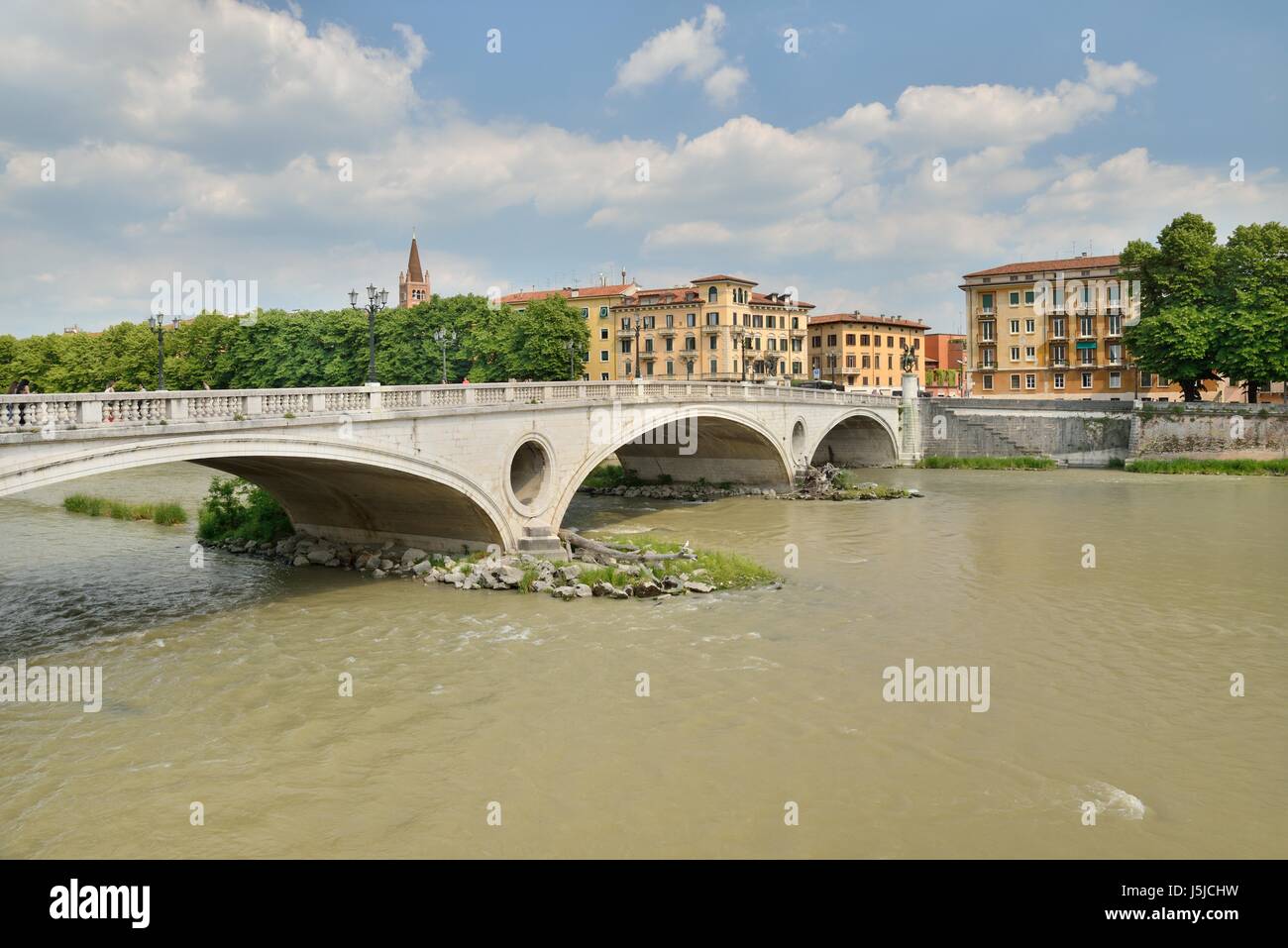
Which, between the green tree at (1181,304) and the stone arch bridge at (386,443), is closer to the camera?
the stone arch bridge at (386,443)

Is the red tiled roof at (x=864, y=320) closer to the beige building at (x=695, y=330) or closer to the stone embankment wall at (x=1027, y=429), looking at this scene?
the beige building at (x=695, y=330)

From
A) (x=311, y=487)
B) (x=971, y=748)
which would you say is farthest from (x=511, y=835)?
(x=311, y=487)

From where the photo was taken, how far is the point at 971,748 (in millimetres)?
11258

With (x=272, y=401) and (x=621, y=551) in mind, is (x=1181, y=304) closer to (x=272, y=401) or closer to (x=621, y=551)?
(x=621, y=551)

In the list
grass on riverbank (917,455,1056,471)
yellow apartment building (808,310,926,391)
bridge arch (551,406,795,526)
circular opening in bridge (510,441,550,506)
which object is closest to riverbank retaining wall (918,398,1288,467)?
grass on riverbank (917,455,1056,471)

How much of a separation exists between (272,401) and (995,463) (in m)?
40.9

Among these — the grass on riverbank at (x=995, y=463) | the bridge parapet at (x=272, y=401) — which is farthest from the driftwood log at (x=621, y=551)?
the grass on riverbank at (x=995, y=463)

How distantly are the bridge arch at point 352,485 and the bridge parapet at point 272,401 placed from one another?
1.59 ft

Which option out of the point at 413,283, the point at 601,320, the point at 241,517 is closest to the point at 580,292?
the point at 601,320

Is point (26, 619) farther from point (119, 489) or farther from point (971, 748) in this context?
point (119, 489)

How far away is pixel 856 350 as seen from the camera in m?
79.4

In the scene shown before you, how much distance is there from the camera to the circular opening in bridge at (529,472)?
2342cm

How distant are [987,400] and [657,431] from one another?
24.9 metres
